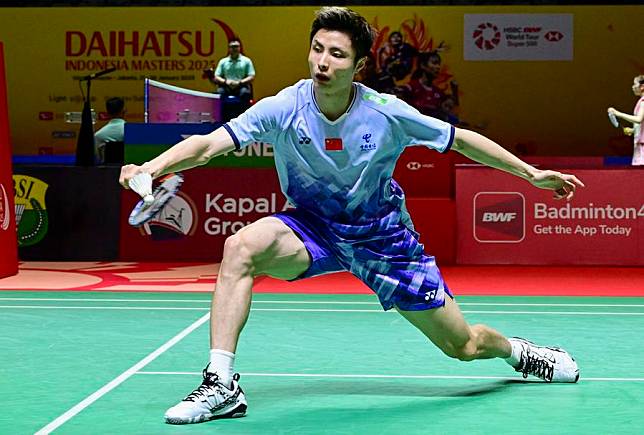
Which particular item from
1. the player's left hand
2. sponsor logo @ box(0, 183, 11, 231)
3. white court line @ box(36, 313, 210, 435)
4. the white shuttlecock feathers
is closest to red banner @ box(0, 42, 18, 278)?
sponsor logo @ box(0, 183, 11, 231)

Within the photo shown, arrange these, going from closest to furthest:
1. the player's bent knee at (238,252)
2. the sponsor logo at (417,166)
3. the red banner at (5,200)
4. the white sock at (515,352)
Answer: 1. the player's bent knee at (238,252)
2. the white sock at (515,352)
3. the red banner at (5,200)
4. the sponsor logo at (417,166)

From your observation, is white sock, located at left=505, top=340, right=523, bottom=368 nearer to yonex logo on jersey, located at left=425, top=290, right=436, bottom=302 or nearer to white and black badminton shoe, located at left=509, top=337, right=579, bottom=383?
white and black badminton shoe, located at left=509, top=337, right=579, bottom=383

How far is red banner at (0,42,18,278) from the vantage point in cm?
876

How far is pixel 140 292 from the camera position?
26.8ft

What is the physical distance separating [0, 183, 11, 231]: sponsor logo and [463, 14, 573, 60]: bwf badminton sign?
11193mm

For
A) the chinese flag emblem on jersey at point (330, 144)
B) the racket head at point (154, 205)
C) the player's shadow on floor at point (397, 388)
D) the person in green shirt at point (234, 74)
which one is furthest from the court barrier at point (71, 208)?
the chinese flag emblem on jersey at point (330, 144)

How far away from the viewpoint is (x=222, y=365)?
3.91m

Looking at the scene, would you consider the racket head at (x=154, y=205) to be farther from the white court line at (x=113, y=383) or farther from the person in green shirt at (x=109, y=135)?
the person in green shirt at (x=109, y=135)

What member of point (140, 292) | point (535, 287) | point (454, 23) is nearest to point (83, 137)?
point (140, 292)

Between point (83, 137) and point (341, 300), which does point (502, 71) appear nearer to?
point (83, 137)

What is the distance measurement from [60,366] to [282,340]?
131 cm

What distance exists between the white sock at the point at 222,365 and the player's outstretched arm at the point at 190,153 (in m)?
0.68

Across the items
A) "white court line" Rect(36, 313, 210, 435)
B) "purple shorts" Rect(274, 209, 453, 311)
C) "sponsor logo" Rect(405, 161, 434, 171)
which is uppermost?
"sponsor logo" Rect(405, 161, 434, 171)

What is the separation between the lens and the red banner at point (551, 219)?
32.9ft
